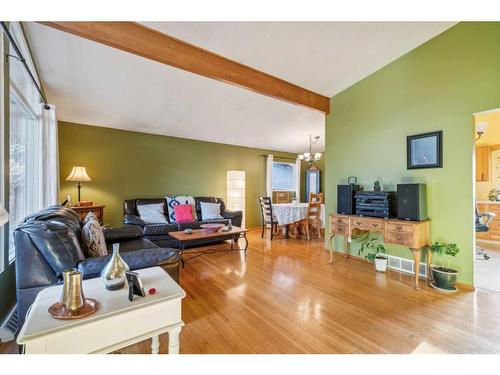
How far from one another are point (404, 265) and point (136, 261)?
328 cm

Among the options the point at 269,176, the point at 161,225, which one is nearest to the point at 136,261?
the point at 161,225

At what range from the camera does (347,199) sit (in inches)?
132

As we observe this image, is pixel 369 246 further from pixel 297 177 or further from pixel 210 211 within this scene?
pixel 297 177

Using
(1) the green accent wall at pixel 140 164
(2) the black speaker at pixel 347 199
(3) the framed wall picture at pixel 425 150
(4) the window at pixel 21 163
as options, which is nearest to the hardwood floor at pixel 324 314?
(2) the black speaker at pixel 347 199

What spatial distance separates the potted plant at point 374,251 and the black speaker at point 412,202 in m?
0.65

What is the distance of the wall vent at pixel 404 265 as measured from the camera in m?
2.82

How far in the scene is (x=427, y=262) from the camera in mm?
2711

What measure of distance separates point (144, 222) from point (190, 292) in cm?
215

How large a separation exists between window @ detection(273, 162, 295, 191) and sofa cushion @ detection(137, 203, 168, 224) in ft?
11.6

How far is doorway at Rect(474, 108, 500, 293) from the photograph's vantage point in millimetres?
3426

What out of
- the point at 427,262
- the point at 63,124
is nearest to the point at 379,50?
the point at 427,262

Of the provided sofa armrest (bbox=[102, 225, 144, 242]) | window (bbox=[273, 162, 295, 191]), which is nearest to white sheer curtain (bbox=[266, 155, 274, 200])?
window (bbox=[273, 162, 295, 191])

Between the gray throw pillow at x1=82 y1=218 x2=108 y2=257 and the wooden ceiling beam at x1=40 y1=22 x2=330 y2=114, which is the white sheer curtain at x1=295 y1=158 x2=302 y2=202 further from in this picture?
the gray throw pillow at x1=82 y1=218 x2=108 y2=257
